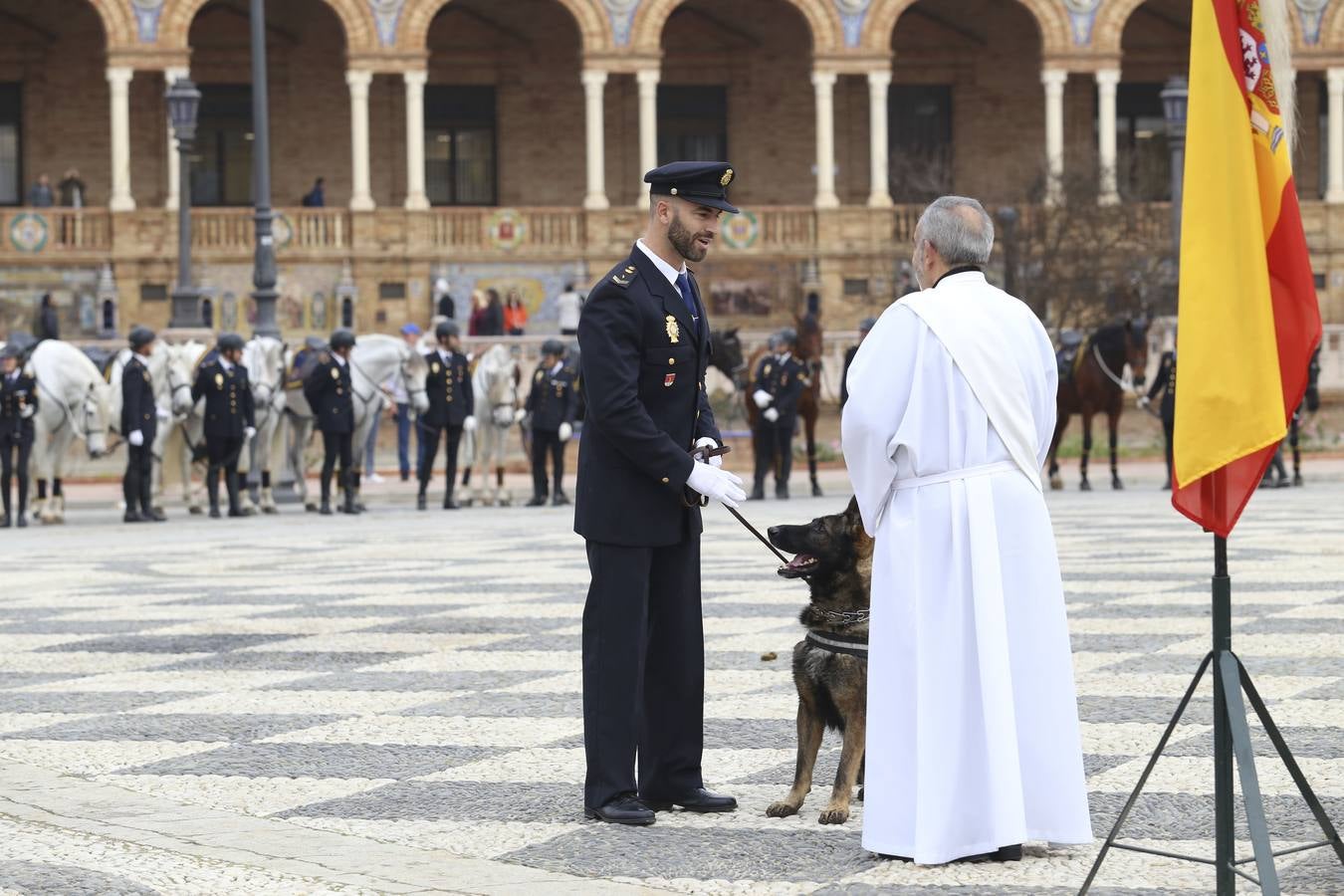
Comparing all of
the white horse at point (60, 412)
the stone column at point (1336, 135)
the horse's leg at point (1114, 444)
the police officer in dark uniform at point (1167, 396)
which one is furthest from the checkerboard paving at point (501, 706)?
the stone column at point (1336, 135)

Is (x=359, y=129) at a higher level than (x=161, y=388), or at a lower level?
higher

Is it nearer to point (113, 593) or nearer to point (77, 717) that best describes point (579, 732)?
point (77, 717)

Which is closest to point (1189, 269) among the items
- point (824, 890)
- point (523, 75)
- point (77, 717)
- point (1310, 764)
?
point (824, 890)

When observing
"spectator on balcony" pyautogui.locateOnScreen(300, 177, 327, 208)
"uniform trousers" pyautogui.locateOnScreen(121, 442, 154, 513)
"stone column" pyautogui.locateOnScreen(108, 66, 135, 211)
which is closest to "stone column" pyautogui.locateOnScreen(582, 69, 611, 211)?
"spectator on balcony" pyautogui.locateOnScreen(300, 177, 327, 208)

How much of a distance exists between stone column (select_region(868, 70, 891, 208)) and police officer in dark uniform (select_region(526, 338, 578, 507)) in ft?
69.5

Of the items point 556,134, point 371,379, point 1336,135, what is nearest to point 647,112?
point 556,134

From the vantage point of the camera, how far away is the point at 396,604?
44.5 feet

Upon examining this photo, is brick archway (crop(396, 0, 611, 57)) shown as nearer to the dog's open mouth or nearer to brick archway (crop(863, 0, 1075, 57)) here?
brick archway (crop(863, 0, 1075, 57))

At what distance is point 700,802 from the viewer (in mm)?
7148

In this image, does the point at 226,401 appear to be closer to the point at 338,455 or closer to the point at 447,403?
the point at 338,455

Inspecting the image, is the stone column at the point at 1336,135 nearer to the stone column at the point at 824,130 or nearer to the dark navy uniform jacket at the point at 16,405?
the stone column at the point at 824,130

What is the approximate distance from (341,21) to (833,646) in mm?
39479

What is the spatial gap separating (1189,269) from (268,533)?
1588 cm

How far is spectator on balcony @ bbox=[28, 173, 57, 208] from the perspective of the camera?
43.9 metres
